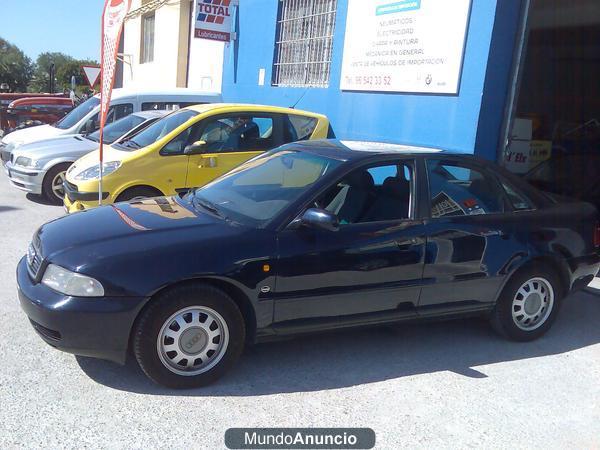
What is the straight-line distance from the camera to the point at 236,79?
13.1 m

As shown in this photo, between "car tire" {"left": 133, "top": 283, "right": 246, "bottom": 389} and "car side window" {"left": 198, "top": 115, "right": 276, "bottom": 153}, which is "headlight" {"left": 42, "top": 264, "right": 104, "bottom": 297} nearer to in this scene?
"car tire" {"left": 133, "top": 283, "right": 246, "bottom": 389}

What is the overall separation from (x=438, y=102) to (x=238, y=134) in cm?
253

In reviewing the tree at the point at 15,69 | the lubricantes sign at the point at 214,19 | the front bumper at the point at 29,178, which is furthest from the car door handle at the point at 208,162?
the tree at the point at 15,69

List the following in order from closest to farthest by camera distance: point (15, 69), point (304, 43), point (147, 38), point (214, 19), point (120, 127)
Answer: point (120, 127), point (304, 43), point (214, 19), point (147, 38), point (15, 69)

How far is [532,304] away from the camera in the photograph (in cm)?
479

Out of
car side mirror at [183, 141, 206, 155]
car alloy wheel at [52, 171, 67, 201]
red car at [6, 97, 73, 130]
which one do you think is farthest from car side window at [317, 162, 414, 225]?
red car at [6, 97, 73, 130]

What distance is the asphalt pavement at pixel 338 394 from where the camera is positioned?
3283 mm

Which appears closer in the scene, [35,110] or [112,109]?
[112,109]

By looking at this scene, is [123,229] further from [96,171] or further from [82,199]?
[96,171]

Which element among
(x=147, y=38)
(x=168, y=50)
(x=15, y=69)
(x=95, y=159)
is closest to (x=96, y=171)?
(x=95, y=159)

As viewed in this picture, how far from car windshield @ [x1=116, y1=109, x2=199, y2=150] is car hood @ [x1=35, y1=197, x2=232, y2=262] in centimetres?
305

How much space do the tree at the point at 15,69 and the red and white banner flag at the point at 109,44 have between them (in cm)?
4206

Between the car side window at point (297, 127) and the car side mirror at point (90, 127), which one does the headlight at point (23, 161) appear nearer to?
the car side mirror at point (90, 127)

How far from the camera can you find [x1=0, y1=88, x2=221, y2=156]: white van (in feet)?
32.8
